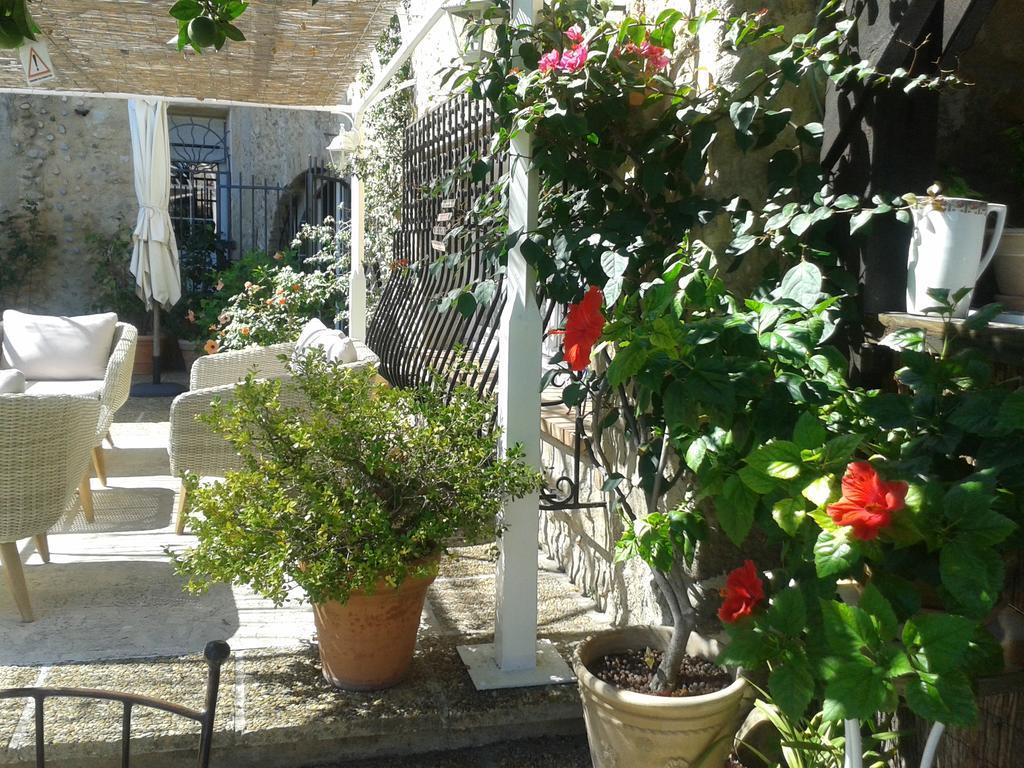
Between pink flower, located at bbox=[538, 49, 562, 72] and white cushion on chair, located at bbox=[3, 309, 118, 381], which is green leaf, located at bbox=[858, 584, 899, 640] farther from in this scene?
white cushion on chair, located at bbox=[3, 309, 118, 381]

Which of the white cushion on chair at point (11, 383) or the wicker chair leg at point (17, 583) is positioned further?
the white cushion on chair at point (11, 383)

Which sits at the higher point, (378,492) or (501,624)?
(378,492)

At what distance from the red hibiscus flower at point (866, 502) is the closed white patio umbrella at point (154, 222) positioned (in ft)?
23.7

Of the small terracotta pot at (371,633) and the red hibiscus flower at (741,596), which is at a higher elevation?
the red hibiscus flower at (741,596)

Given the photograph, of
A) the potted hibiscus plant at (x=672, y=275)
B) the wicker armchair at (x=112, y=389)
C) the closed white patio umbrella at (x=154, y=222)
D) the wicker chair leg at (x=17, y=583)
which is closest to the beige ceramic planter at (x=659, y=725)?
the potted hibiscus plant at (x=672, y=275)

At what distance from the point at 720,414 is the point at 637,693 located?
0.68 meters

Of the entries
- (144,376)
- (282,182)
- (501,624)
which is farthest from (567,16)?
(282,182)

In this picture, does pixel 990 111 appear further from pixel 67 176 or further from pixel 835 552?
pixel 67 176

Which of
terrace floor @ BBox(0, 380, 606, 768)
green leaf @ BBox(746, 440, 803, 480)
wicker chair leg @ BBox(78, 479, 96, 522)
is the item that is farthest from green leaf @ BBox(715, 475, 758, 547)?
wicker chair leg @ BBox(78, 479, 96, 522)

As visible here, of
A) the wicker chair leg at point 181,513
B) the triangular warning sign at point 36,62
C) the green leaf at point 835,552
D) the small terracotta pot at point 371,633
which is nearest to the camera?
the green leaf at point 835,552

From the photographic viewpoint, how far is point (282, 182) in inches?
425

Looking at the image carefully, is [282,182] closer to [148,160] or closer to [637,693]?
[148,160]

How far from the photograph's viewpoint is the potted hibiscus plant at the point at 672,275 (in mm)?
1798

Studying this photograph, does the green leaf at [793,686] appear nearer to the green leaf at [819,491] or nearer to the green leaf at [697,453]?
the green leaf at [819,491]
